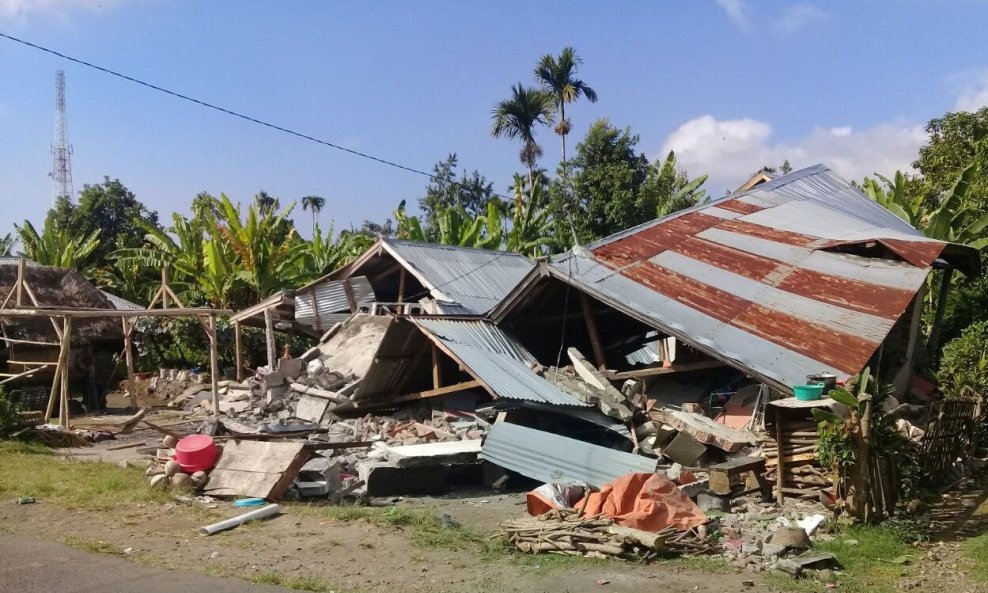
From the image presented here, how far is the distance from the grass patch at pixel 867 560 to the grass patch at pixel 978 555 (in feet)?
1.52

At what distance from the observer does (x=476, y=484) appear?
1095 cm

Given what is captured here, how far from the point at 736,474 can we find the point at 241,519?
5.38 meters

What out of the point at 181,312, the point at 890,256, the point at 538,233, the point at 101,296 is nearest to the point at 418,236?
the point at 538,233

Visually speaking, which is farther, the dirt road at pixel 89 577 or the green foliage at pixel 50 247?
the green foliage at pixel 50 247

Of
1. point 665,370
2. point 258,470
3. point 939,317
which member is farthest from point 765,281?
point 258,470

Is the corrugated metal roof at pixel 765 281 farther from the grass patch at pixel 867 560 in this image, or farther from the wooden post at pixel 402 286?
the wooden post at pixel 402 286

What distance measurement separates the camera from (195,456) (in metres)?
9.62

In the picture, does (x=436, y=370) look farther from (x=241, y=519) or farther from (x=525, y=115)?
(x=525, y=115)

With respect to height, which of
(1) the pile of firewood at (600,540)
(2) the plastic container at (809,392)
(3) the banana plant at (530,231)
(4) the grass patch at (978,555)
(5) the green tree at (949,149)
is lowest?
(4) the grass patch at (978,555)

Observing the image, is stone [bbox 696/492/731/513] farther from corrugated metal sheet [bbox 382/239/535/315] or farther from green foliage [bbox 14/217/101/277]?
green foliage [bbox 14/217/101/277]

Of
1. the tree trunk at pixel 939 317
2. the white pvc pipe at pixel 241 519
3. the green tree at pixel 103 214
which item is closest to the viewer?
the white pvc pipe at pixel 241 519

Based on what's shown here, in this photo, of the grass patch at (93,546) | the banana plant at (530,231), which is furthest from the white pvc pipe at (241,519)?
the banana plant at (530,231)

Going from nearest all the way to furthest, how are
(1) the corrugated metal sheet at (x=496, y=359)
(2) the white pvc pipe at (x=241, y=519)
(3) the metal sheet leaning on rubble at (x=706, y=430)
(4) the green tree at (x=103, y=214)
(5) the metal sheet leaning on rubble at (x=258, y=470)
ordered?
(2) the white pvc pipe at (x=241, y=519) → (5) the metal sheet leaning on rubble at (x=258, y=470) → (3) the metal sheet leaning on rubble at (x=706, y=430) → (1) the corrugated metal sheet at (x=496, y=359) → (4) the green tree at (x=103, y=214)

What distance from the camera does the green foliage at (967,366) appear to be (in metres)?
13.4
